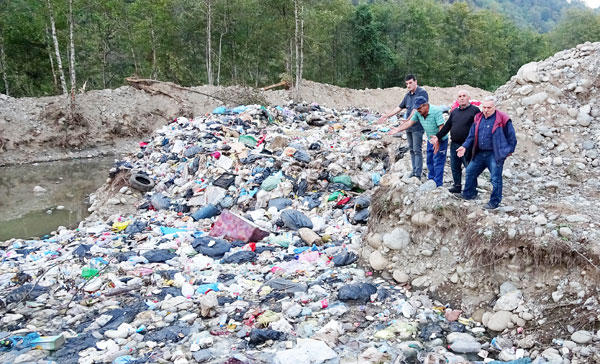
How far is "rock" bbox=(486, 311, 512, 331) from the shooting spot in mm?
3674

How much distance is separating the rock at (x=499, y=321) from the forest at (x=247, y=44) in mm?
15139

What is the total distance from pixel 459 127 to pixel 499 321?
1976mm

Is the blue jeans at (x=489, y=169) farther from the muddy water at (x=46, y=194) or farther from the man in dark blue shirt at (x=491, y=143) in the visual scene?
the muddy water at (x=46, y=194)

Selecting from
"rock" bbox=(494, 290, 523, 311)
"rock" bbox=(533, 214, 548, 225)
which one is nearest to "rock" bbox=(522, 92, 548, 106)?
"rock" bbox=(533, 214, 548, 225)

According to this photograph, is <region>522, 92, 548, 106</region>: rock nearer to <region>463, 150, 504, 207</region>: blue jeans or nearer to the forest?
<region>463, 150, 504, 207</region>: blue jeans

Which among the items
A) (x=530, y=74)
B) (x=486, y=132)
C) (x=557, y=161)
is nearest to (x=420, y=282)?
(x=486, y=132)

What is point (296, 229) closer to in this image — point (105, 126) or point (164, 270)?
point (164, 270)

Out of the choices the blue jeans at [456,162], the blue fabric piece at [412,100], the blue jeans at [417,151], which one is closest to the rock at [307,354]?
the blue jeans at [456,162]

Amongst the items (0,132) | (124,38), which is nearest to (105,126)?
(0,132)

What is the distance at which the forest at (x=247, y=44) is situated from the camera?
18469mm

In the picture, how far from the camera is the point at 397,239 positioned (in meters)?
4.77

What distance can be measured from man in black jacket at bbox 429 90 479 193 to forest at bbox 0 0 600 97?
1354cm

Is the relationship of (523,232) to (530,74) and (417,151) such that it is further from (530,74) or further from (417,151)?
(530,74)

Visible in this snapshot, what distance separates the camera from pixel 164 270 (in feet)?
16.8
